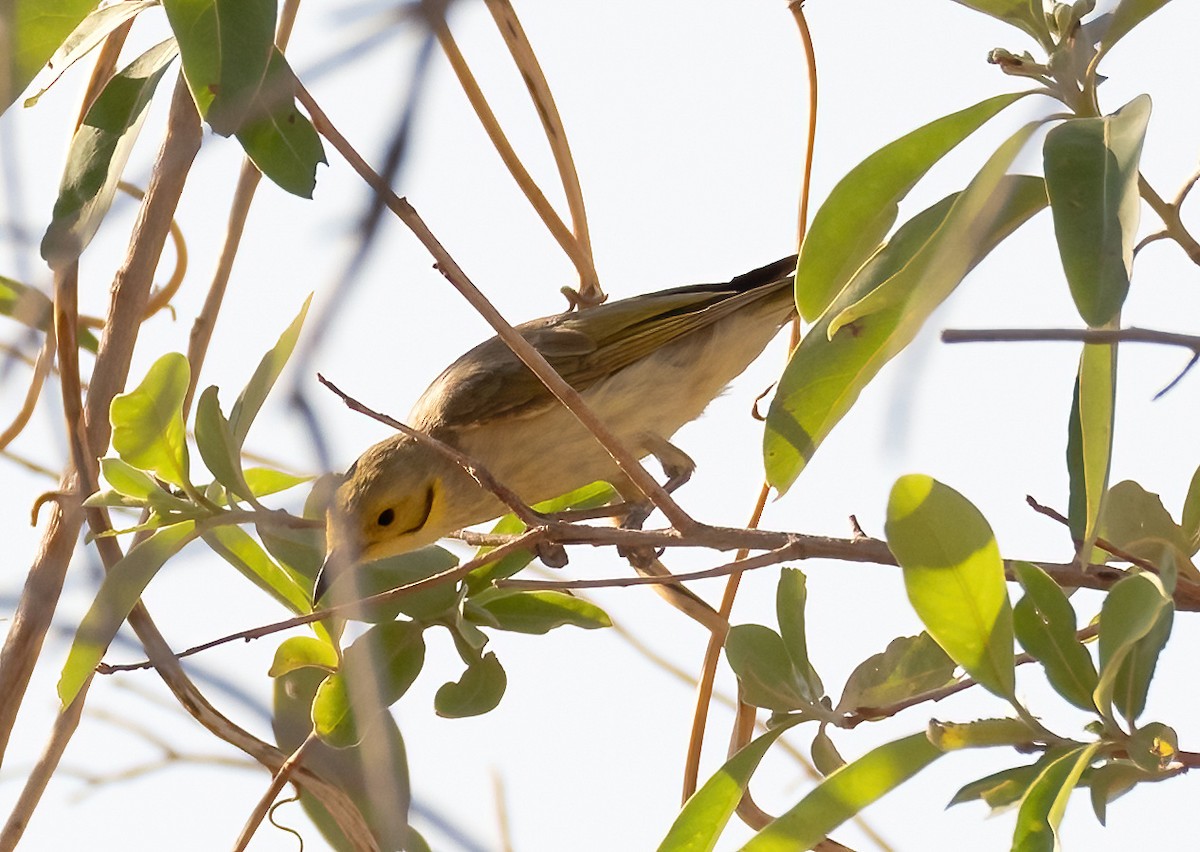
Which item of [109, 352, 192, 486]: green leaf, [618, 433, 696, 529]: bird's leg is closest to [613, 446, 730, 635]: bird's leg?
[618, 433, 696, 529]: bird's leg

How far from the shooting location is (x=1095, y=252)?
52.6 inches

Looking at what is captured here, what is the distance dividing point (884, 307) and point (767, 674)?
571 mm

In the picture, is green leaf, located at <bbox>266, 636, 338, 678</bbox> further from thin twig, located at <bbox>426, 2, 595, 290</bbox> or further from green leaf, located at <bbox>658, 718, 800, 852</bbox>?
thin twig, located at <bbox>426, 2, 595, 290</bbox>

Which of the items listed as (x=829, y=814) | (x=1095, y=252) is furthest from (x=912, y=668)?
(x=1095, y=252)

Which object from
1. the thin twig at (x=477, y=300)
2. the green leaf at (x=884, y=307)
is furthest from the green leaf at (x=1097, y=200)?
the thin twig at (x=477, y=300)

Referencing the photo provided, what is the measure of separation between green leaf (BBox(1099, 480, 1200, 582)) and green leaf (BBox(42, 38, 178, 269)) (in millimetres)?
1379

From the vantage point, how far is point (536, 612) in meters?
2.16

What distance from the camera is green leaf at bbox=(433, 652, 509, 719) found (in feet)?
6.75

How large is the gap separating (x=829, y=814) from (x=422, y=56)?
1029 millimetres

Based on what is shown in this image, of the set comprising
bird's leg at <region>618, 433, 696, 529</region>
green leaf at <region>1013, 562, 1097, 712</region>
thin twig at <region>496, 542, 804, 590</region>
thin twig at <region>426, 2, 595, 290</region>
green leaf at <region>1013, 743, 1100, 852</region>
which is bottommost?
green leaf at <region>1013, 743, 1100, 852</region>

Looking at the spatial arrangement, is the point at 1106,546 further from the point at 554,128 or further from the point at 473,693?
the point at 554,128

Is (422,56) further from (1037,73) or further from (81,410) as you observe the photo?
(81,410)

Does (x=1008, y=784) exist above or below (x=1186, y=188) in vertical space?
below

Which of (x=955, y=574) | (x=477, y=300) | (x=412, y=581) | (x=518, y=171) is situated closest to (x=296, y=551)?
(x=412, y=581)
